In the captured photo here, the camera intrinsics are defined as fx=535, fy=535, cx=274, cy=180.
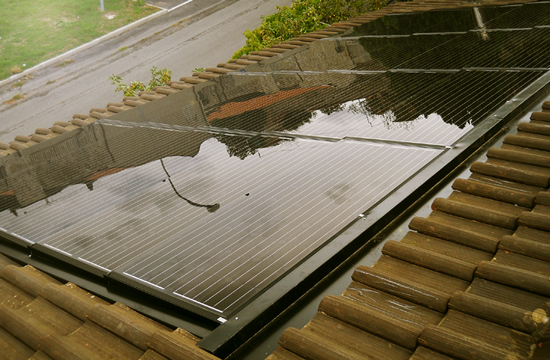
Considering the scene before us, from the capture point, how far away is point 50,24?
3156 centimetres

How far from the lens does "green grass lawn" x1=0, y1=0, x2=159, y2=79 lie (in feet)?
97.3

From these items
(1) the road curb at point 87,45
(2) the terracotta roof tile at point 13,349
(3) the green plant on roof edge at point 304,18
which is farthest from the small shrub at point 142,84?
(1) the road curb at point 87,45

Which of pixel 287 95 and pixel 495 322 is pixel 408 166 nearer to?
pixel 495 322

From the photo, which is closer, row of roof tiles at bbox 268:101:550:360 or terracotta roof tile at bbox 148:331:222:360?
row of roof tiles at bbox 268:101:550:360

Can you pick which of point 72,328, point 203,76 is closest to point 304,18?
point 203,76

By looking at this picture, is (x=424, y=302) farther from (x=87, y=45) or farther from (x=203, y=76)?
(x=87, y=45)

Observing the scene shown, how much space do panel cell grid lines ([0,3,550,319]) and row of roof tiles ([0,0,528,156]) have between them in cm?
63

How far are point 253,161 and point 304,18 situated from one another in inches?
417

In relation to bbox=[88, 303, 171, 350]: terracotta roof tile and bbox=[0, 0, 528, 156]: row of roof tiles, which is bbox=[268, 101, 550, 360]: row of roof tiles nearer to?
bbox=[88, 303, 171, 350]: terracotta roof tile

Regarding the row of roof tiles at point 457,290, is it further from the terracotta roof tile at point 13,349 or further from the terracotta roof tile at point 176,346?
the terracotta roof tile at point 13,349

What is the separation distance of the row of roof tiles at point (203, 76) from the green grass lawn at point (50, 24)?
22.2 metres

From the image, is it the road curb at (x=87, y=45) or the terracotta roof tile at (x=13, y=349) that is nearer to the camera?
the terracotta roof tile at (x=13, y=349)

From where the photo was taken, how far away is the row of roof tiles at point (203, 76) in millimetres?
8547

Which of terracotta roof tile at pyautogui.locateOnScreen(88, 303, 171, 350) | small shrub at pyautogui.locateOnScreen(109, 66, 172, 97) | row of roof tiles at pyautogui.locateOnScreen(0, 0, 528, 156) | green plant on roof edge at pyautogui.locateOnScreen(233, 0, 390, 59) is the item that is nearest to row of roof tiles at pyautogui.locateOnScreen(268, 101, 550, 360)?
terracotta roof tile at pyautogui.locateOnScreen(88, 303, 171, 350)
